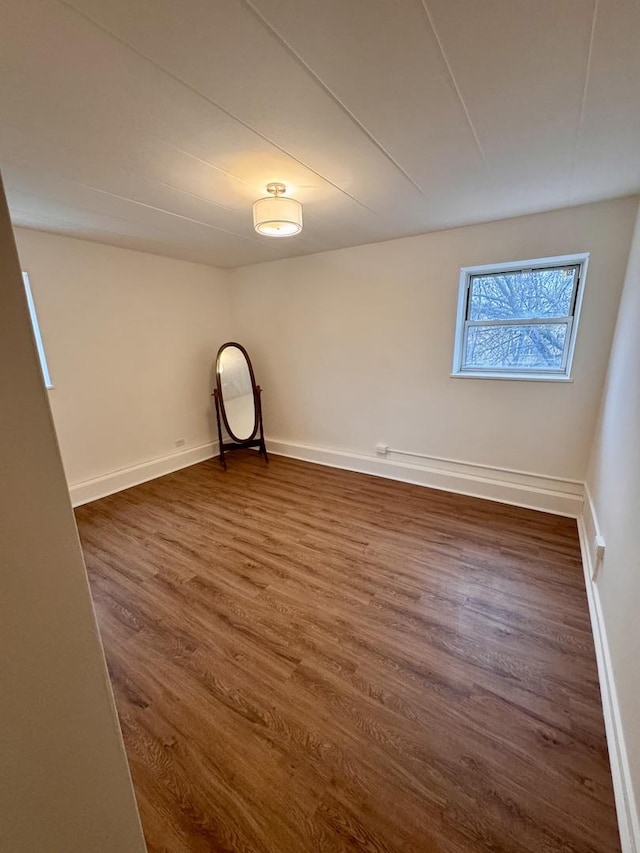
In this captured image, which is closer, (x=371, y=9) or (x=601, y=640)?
(x=371, y=9)

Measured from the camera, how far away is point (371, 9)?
37.8 inches

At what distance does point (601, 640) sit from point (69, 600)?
6.97 ft

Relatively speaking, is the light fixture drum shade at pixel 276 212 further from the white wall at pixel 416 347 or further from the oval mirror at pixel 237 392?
the oval mirror at pixel 237 392

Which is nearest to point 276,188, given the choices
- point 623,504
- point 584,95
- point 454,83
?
point 454,83

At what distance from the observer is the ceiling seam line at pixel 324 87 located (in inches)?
39.1

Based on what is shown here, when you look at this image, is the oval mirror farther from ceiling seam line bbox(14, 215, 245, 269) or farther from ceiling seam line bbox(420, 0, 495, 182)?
ceiling seam line bbox(420, 0, 495, 182)

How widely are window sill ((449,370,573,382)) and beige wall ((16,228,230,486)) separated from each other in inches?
116

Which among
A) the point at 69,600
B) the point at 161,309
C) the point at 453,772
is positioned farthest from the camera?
the point at 161,309

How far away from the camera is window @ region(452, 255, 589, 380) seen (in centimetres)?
263

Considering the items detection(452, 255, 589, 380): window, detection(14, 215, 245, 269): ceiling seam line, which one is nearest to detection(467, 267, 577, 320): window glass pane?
detection(452, 255, 589, 380): window

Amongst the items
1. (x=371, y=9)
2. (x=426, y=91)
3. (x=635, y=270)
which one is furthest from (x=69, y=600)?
(x=635, y=270)

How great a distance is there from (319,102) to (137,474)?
351 cm

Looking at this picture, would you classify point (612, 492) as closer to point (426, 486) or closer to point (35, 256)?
point (426, 486)

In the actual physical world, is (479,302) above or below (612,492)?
above
